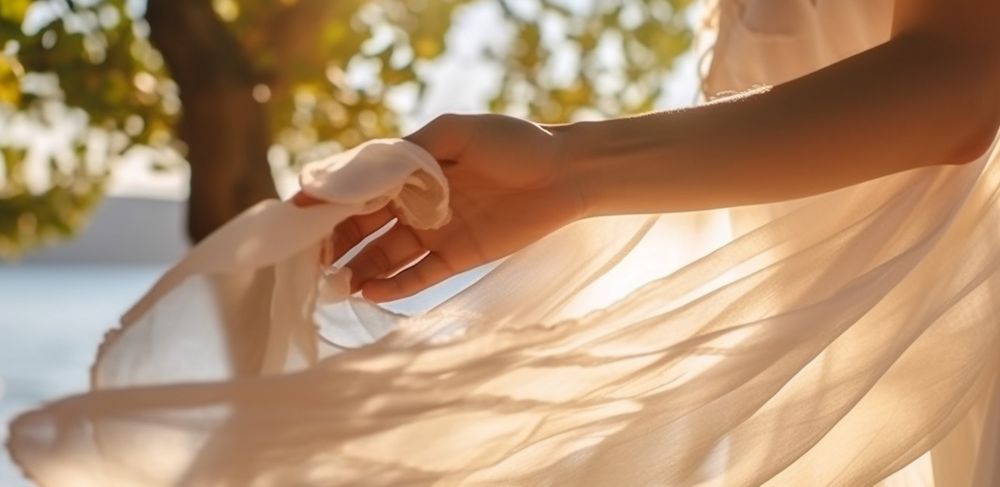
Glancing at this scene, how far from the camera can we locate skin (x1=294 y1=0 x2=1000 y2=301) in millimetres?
960

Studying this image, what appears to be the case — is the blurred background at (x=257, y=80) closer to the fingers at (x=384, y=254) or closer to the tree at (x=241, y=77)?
the tree at (x=241, y=77)

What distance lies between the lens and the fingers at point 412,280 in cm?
98

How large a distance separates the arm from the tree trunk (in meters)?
1.32

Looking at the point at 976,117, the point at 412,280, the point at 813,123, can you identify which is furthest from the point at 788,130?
the point at 412,280

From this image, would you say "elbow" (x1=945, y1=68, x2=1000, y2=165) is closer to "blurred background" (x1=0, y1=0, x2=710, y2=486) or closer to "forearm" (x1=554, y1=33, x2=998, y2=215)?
"forearm" (x1=554, y1=33, x2=998, y2=215)

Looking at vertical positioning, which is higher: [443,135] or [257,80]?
[257,80]

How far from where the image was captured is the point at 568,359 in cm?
98

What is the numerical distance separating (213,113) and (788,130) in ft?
4.80

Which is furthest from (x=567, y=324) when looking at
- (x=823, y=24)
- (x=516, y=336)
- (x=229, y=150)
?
(x=229, y=150)

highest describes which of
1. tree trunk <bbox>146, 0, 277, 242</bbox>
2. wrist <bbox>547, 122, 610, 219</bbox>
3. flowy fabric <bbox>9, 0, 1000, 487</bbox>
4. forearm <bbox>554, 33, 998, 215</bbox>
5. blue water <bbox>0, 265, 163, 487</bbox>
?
blue water <bbox>0, 265, 163, 487</bbox>

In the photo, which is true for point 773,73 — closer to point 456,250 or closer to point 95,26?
point 456,250

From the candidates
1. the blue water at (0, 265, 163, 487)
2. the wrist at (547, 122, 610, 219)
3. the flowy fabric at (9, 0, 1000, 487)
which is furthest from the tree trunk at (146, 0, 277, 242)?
the wrist at (547, 122, 610, 219)

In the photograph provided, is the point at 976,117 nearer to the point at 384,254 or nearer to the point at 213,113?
the point at 384,254

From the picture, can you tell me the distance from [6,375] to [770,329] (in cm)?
596
